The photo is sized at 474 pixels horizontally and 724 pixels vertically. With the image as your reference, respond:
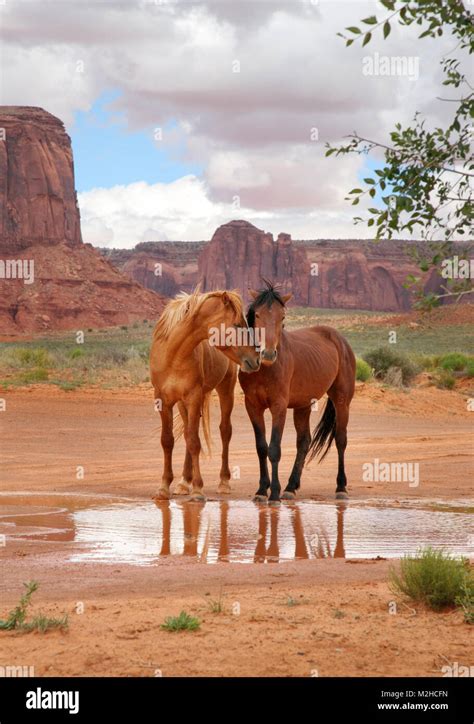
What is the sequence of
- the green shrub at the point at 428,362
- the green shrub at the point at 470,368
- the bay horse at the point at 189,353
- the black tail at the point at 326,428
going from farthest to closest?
the green shrub at the point at 428,362
the green shrub at the point at 470,368
the black tail at the point at 326,428
the bay horse at the point at 189,353

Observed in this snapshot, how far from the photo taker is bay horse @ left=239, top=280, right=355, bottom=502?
36.4 ft

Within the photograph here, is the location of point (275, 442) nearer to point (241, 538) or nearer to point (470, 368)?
point (241, 538)

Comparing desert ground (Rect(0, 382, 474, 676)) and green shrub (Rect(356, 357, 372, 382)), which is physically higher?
desert ground (Rect(0, 382, 474, 676))

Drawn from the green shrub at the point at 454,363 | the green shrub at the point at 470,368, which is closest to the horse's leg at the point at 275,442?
the green shrub at the point at 470,368

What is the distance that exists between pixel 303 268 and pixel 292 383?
133 metres

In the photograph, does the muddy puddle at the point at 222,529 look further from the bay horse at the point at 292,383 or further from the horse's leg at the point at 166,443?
the bay horse at the point at 292,383

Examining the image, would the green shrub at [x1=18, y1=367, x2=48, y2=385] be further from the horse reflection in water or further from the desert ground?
the horse reflection in water

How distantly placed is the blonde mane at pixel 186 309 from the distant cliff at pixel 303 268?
131 metres

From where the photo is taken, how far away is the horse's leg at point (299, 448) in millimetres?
12352

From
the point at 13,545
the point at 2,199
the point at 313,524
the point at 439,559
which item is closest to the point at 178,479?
the point at 313,524

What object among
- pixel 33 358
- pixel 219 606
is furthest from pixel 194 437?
pixel 33 358

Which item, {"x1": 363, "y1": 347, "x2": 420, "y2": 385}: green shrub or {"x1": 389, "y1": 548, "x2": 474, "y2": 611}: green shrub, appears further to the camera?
{"x1": 363, "y1": 347, "x2": 420, "y2": 385}: green shrub

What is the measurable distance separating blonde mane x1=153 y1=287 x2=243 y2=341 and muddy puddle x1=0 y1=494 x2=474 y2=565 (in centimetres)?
199

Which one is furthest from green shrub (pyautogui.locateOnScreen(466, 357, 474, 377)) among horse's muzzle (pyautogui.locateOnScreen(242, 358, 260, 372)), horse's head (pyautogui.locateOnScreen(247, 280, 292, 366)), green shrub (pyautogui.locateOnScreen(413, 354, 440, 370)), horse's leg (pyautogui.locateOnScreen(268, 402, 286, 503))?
horse's muzzle (pyautogui.locateOnScreen(242, 358, 260, 372))
